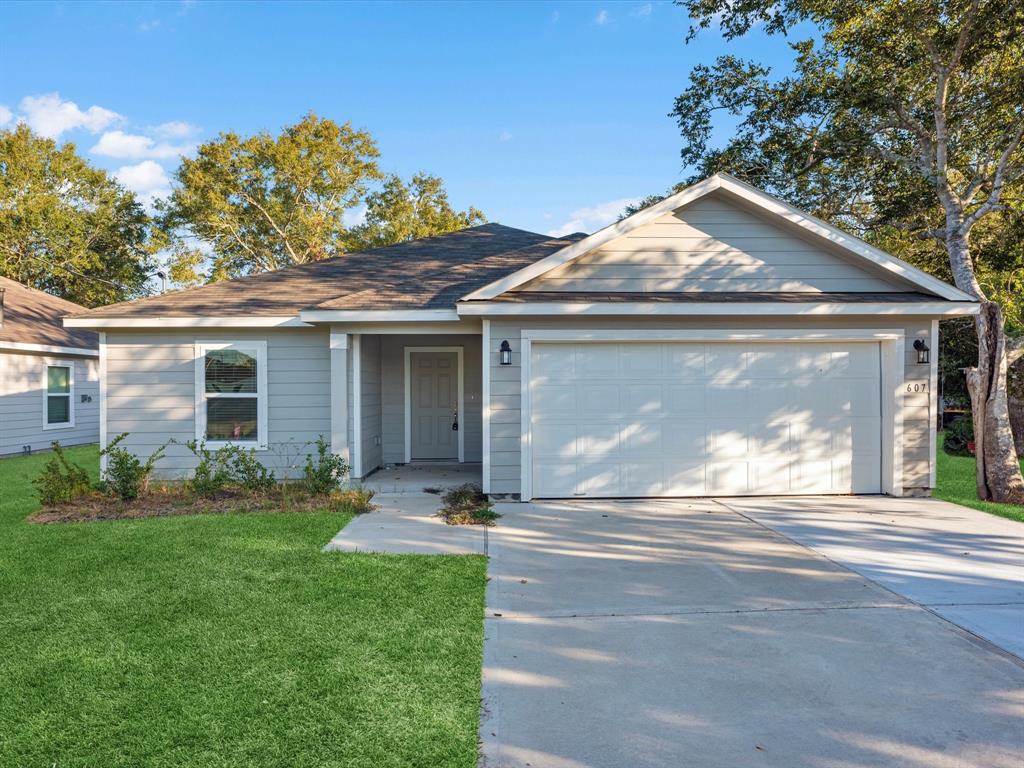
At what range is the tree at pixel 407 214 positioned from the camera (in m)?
27.1

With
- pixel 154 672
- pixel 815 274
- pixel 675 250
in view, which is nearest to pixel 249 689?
pixel 154 672

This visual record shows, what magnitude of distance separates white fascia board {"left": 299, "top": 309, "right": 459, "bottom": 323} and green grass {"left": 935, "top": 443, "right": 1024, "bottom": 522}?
728 cm

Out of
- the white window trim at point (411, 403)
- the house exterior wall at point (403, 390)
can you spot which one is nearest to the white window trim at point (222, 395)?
the house exterior wall at point (403, 390)

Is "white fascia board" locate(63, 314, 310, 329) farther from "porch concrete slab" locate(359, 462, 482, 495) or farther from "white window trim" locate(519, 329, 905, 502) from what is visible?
"white window trim" locate(519, 329, 905, 502)

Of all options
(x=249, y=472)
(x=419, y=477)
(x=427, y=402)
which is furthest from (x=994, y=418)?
(x=249, y=472)

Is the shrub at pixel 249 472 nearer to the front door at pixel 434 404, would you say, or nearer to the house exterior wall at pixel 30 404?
the front door at pixel 434 404

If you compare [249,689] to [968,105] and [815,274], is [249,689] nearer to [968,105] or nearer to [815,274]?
[815,274]

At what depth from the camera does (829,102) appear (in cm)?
1018

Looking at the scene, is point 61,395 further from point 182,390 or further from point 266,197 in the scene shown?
point 266,197

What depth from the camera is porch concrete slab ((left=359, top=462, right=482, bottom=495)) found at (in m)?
8.65

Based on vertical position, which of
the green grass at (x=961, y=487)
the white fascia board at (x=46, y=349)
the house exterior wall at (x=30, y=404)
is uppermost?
the white fascia board at (x=46, y=349)

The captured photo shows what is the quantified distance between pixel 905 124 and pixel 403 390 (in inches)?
379

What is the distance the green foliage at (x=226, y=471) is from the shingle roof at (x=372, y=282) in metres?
2.02

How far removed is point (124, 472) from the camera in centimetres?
788
